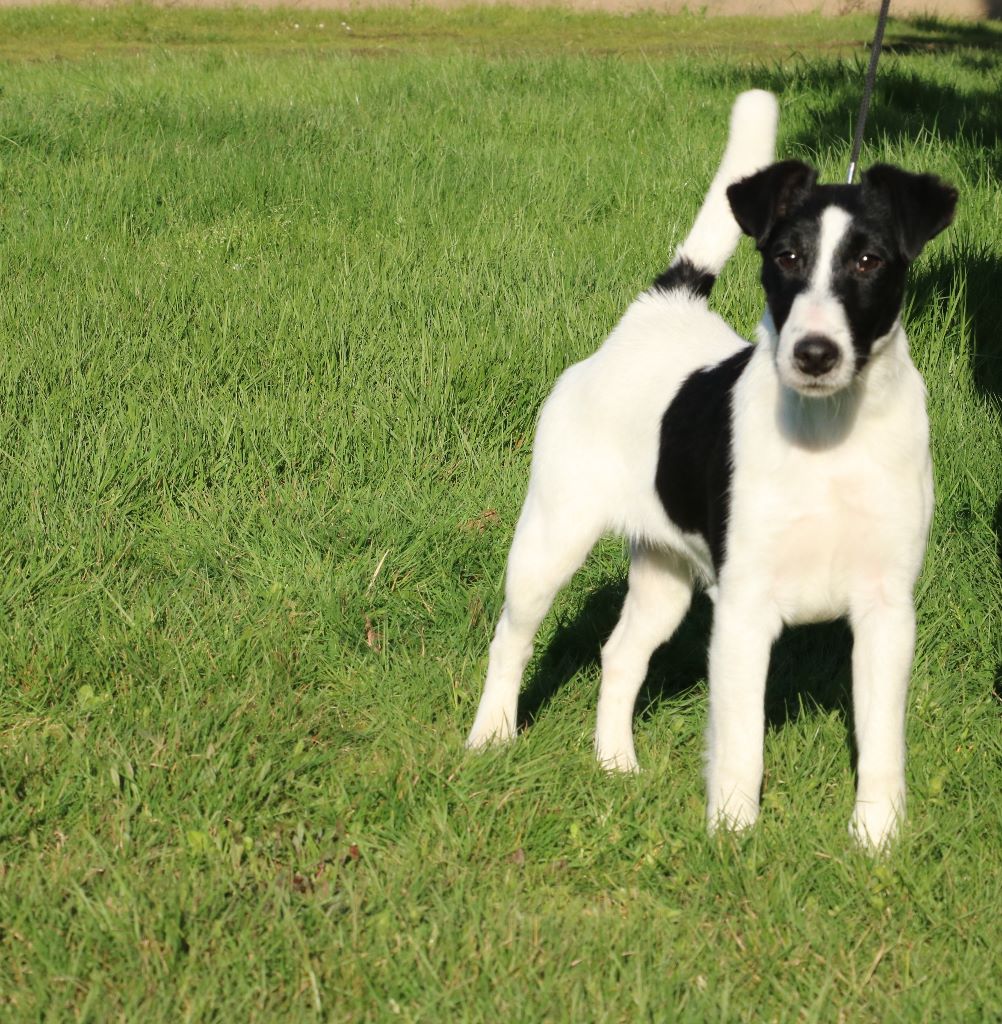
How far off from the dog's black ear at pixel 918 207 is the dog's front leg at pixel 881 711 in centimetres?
85

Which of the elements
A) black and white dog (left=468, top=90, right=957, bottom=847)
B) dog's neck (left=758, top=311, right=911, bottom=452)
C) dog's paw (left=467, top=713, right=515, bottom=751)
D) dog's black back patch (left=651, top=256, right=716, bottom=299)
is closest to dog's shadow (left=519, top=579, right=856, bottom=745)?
dog's paw (left=467, top=713, right=515, bottom=751)

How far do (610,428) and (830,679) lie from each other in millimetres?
1158

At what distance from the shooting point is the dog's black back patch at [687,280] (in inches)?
159

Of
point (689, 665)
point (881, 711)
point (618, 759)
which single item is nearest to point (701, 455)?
point (881, 711)

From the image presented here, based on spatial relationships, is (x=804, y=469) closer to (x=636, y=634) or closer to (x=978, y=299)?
(x=636, y=634)

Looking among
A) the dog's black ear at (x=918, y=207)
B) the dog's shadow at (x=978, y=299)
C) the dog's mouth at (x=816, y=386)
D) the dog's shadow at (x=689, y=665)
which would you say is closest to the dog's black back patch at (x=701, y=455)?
the dog's mouth at (x=816, y=386)

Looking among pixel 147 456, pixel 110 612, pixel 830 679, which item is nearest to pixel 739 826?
pixel 830 679

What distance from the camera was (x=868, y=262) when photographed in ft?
10.1

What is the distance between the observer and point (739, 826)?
10.7 feet

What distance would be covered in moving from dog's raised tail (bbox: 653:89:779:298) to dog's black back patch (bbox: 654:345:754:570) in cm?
48

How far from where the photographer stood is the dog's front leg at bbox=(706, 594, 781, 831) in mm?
3232

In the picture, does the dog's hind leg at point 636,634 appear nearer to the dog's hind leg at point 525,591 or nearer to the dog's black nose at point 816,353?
the dog's hind leg at point 525,591

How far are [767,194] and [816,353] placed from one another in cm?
56

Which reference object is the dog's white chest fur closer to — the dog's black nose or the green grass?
the dog's black nose
